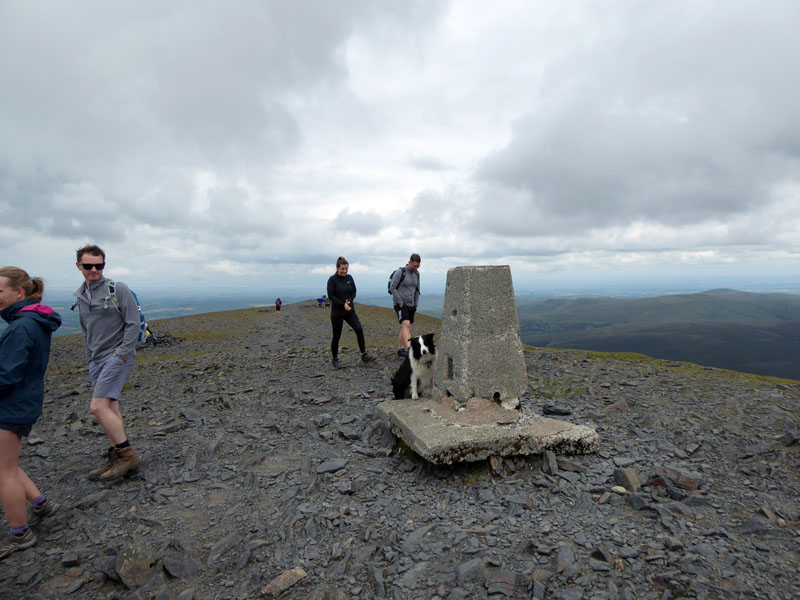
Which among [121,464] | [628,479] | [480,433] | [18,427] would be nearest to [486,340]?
[480,433]

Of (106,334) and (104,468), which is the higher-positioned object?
(106,334)

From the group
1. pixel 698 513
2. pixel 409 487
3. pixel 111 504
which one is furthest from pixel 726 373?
pixel 111 504

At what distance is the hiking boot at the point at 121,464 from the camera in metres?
6.13

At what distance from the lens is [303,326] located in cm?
3022

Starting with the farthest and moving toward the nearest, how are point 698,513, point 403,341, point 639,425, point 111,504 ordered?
point 403,341, point 639,425, point 111,504, point 698,513

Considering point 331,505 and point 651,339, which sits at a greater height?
point 331,505

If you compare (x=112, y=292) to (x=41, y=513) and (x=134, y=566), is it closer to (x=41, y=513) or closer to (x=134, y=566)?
(x=41, y=513)

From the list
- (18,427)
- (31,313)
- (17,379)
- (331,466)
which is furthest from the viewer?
(331,466)

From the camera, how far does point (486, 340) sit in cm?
746

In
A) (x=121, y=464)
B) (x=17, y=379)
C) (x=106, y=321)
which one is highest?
(x=106, y=321)

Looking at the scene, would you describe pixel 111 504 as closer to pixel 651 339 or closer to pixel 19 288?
pixel 19 288

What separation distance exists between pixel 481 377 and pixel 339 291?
5.92 m

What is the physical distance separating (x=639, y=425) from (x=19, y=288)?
10557 mm

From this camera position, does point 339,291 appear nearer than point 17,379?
No
